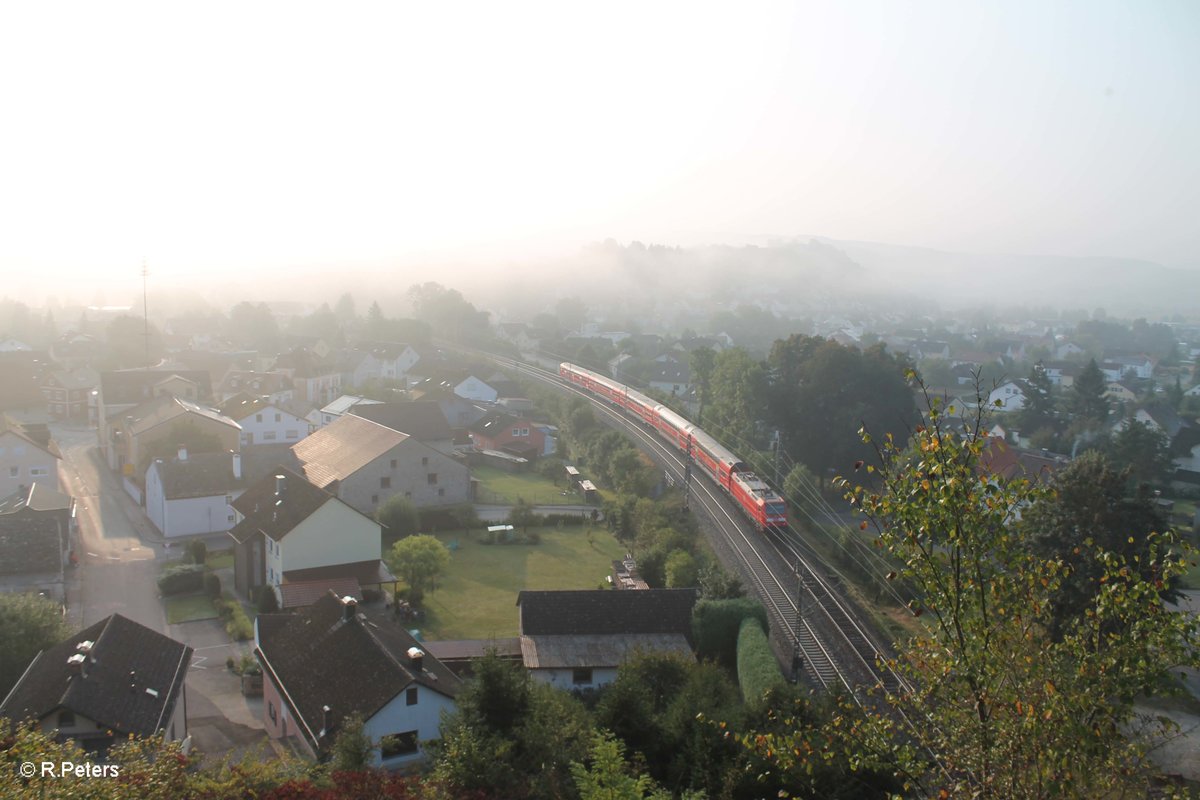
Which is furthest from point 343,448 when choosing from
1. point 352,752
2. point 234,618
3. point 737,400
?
point 352,752

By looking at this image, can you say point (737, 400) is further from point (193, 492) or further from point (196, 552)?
point (196, 552)

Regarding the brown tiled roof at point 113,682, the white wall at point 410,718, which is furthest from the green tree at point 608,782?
the brown tiled roof at point 113,682

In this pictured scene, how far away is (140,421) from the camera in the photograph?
34.6m

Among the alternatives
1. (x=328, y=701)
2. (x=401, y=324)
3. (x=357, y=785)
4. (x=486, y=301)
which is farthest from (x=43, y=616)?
(x=486, y=301)

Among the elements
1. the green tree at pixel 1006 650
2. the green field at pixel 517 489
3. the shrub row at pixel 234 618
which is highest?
the green tree at pixel 1006 650

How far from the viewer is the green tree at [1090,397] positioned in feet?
167

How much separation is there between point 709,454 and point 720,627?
44.7 ft

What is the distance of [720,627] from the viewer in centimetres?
1978

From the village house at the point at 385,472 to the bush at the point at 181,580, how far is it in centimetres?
630

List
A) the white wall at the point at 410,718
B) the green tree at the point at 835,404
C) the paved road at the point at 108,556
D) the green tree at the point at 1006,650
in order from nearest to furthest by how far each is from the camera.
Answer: the green tree at the point at 1006,650
the white wall at the point at 410,718
the paved road at the point at 108,556
the green tree at the point at 835,404

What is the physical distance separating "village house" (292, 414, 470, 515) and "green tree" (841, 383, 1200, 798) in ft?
84.0

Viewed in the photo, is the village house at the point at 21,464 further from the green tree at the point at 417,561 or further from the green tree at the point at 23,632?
the green tree at the point at 23,632

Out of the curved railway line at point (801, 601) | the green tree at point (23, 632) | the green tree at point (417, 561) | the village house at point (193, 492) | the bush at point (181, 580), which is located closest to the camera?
the green tree at point (23, 632)

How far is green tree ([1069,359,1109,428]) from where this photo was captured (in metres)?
51.0
